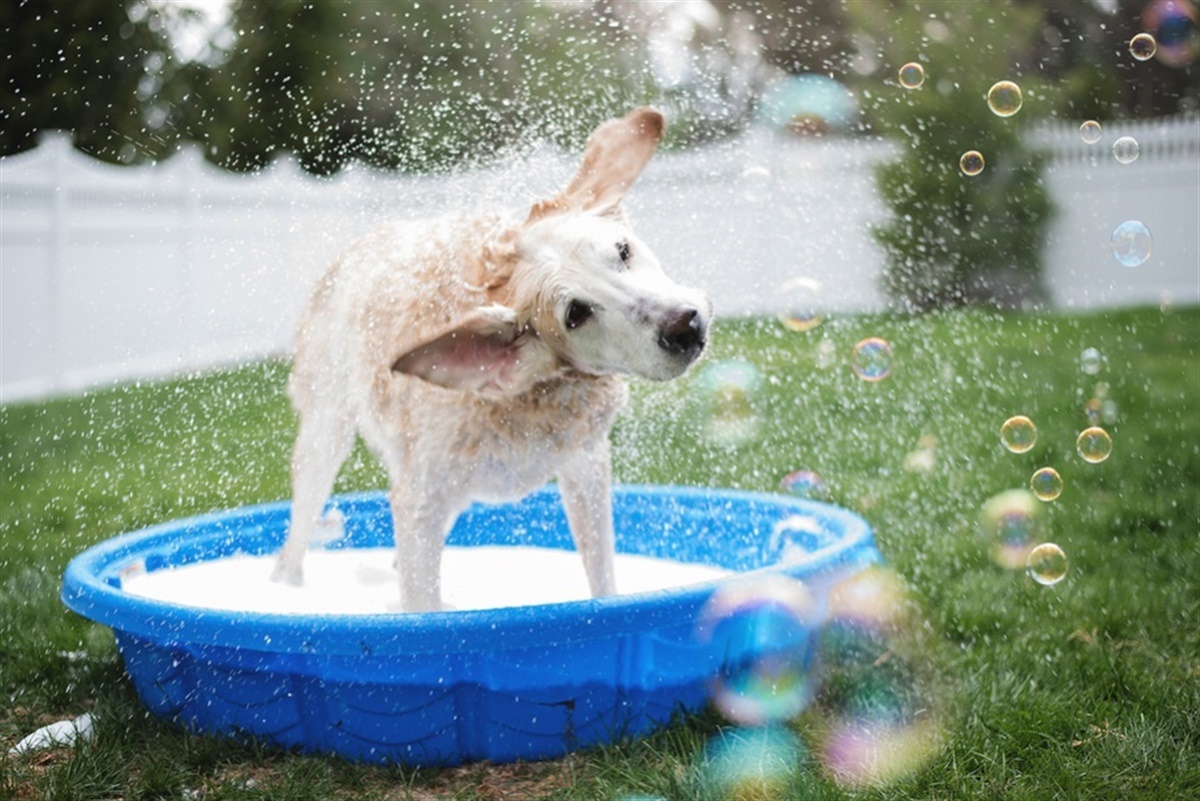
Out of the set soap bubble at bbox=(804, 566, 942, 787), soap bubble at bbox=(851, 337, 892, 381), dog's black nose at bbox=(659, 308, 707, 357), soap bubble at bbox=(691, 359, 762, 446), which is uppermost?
dog's black nose at bbox=(659, 308, 707, 357)

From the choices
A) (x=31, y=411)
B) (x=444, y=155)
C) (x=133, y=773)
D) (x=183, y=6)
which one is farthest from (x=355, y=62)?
(x=133, y=773)

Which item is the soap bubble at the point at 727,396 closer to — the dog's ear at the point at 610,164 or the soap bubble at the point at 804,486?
the soap bubble at the point at 804,486

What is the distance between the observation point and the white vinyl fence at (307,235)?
31.7 feet

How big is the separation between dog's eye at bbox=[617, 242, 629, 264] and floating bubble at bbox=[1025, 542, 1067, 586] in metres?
1.95

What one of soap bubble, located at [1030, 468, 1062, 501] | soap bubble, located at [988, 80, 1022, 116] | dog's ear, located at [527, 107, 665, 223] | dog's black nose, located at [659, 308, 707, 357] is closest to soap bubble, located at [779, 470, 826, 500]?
soap bubble, located at [1030, 468, 1062, 501]

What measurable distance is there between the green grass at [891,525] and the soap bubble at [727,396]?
122 mm

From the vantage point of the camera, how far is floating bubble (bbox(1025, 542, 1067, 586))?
12.8 ft

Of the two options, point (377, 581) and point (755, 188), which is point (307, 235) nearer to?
point (755, 188)

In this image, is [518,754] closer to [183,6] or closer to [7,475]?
[7,475]

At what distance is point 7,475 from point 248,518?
298 cm

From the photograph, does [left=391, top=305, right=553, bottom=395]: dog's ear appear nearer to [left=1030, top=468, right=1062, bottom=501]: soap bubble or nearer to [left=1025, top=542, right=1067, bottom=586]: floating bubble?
[left=1025, top=542, right=1067, bottom=586]: floating bubble

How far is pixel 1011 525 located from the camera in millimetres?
5102

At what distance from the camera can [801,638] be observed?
3131mm

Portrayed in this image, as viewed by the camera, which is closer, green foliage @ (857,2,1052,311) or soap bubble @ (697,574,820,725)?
soap bubble @ (697,574,820,725)
